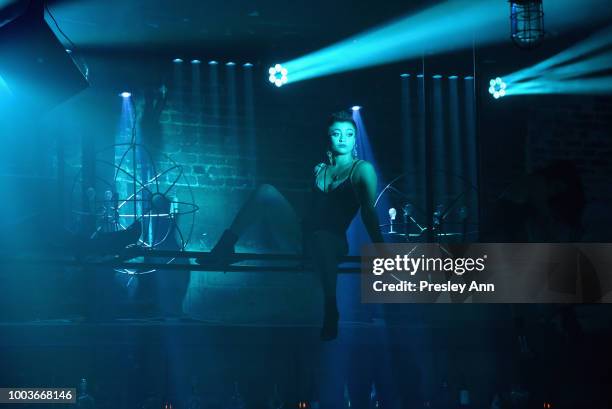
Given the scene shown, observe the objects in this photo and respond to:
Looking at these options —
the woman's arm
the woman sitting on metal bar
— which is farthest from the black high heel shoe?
the woman's arm

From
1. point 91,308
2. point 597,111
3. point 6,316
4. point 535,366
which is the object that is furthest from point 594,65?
point 6,316

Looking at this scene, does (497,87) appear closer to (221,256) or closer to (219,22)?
(219,22)

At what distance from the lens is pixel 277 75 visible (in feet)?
22.7

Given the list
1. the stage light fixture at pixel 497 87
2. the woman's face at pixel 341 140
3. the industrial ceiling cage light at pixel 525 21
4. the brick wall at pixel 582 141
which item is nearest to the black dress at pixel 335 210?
the woman's face at pixel 341 140

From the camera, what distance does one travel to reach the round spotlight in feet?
22.6

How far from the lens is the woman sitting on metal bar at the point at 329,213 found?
18.9 feet

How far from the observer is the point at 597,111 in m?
7.80

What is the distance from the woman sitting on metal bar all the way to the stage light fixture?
1729 mm

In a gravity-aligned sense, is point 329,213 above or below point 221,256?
above

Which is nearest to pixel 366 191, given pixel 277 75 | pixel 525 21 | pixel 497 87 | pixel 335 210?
pixel 335 210

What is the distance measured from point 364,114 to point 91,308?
2755mm

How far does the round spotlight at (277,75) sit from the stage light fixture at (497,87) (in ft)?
5.70

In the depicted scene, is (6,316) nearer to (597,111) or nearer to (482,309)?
(482,309)

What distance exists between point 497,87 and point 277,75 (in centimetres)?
184
